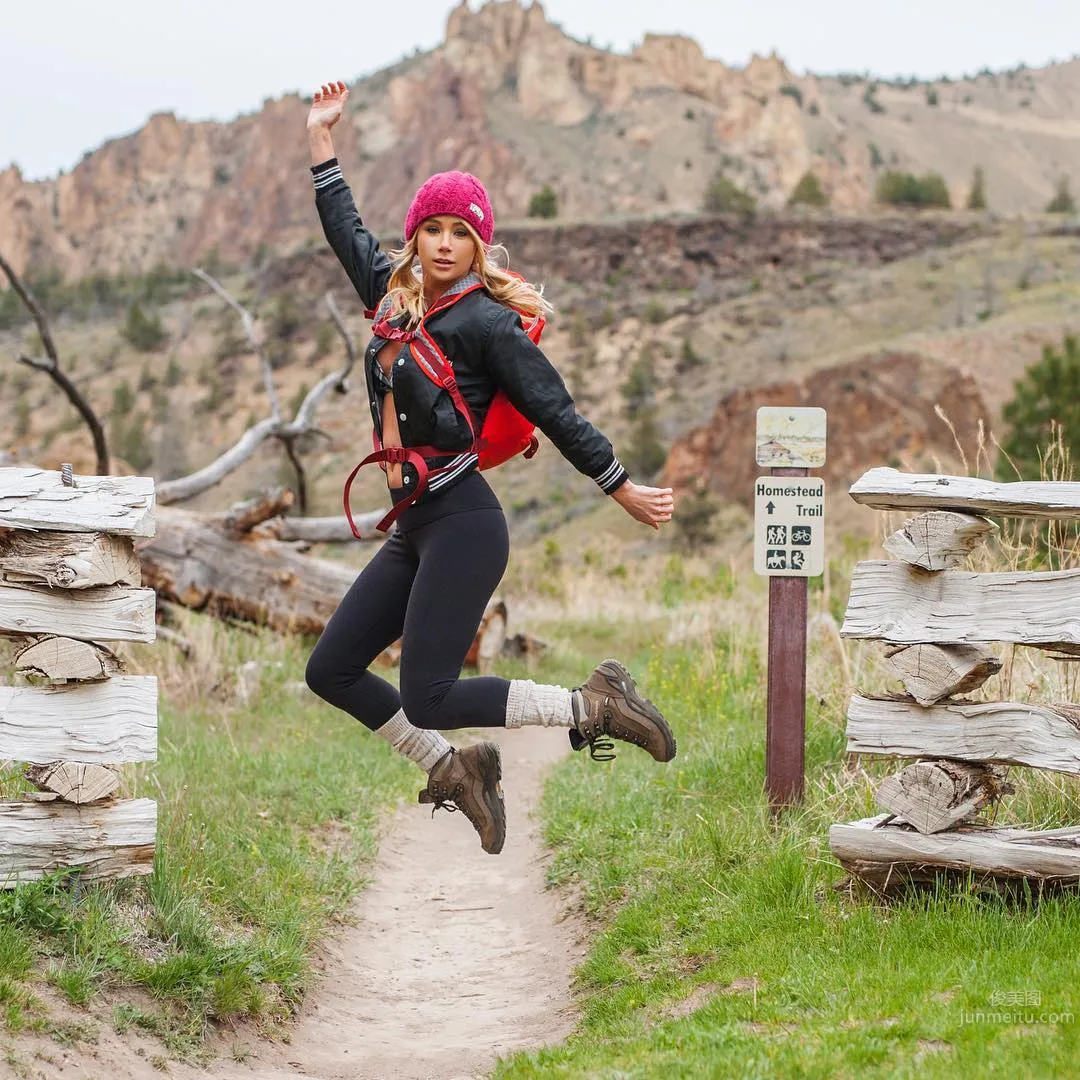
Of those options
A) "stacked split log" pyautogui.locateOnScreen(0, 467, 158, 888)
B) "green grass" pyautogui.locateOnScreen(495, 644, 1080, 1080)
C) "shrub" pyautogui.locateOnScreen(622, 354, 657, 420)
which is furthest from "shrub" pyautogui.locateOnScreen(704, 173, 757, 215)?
"stacked split log" pyautogui.locateOnScreen(0, 467, 158, 888)

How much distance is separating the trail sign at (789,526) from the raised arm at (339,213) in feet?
6.50

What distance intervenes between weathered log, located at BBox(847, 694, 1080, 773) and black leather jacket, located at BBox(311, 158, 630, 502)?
1.26 m

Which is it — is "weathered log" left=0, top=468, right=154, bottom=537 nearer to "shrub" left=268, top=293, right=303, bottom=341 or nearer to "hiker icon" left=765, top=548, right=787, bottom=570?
"hiker icon" left=765, top=548, right=787, bottom=570

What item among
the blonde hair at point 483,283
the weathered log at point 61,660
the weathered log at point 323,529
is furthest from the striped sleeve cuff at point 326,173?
the weathered log at point 323,529

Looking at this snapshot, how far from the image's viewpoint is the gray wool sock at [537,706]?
4.29 meters

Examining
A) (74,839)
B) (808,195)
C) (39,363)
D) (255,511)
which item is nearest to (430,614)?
(74,839)

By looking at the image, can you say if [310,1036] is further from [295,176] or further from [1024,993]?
[295,176]

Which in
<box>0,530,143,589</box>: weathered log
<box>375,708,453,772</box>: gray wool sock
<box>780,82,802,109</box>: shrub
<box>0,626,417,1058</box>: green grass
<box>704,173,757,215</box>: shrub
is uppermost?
<box>780,82,802,109</box>: shrub

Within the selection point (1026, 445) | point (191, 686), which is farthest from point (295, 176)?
point (191, 686)

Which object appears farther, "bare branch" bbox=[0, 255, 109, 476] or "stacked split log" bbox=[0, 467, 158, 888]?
"bare branch" bbox=[0, 255, 109, 476]

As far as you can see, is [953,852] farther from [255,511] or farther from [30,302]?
[30,302]

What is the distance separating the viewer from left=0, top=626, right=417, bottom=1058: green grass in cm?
404

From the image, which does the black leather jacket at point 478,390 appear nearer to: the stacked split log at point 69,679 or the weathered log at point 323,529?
the stacked split log at point 69,679

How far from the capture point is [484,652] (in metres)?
10.8
